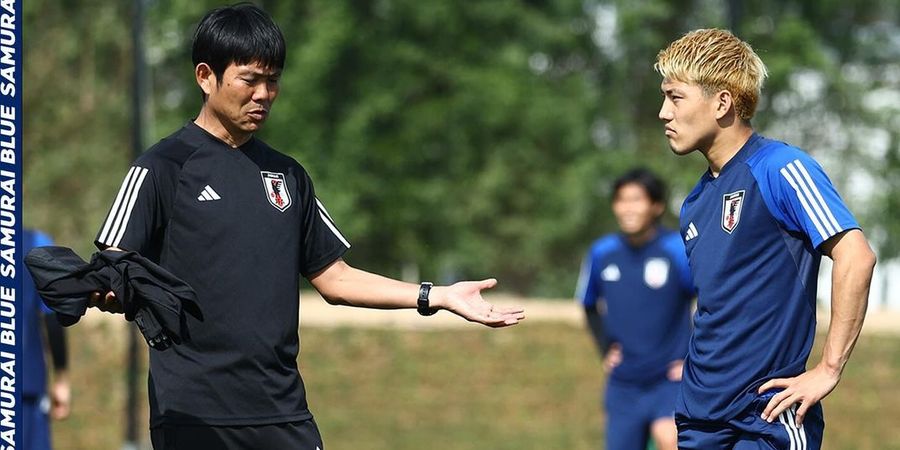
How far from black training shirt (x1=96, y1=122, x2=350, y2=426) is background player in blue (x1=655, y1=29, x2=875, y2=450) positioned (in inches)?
57.8

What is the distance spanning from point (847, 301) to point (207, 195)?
218 centimetres

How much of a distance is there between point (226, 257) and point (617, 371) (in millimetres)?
5054

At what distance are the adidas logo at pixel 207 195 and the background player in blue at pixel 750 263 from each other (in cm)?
163

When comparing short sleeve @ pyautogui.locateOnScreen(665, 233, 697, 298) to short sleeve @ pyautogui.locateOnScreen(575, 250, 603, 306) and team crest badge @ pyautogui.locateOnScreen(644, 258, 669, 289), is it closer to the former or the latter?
team crest badge @ pyautogui.locateOnScreen(644, 258, 669, 289)

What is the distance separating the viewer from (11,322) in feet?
14.2

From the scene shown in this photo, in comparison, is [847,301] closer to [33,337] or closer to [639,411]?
[33,337]

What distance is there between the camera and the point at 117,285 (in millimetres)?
4332

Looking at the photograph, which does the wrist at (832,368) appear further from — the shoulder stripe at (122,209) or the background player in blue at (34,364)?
the background player in blue at (34,364)

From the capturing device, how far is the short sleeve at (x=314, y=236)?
5082 millimetres

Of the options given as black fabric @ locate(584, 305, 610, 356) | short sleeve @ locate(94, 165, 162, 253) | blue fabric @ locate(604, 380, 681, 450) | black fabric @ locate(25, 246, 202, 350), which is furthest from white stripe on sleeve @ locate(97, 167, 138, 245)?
black fabric @ locate(584, 305, 610, 356)

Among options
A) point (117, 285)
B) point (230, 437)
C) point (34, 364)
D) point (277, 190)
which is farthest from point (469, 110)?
point (117, 285)

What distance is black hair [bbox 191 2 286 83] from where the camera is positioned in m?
4.78

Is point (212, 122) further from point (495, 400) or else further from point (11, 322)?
point (495, 400)

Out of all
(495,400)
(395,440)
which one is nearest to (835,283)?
(395,440)
